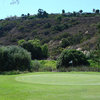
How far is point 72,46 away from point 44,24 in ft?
107

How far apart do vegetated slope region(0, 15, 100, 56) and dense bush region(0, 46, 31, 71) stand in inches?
1155

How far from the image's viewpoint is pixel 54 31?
85.5 m

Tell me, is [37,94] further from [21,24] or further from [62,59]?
[21,24]

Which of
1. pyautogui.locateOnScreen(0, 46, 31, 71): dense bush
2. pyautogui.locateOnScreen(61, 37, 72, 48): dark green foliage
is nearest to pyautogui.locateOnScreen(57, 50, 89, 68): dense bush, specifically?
pyautogui.locateOnScreen(0, 46, 31, 71): dense bush

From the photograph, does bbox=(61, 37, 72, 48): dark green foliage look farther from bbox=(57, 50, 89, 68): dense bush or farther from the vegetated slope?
bbox=(57, 50, 89, 68): dense bush

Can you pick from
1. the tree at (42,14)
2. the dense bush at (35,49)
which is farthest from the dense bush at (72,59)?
the tree at (42,14)

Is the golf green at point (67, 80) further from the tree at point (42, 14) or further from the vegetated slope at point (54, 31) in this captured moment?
the tree at point (42, 14)

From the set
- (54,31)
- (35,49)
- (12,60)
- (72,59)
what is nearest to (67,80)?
(12,60)

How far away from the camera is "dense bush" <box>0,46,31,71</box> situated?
3447cm

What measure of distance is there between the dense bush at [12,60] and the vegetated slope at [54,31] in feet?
96.2

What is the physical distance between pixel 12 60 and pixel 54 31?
2054 inches

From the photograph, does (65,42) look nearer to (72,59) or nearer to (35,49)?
(35,49)

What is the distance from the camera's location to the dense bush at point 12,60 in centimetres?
3447

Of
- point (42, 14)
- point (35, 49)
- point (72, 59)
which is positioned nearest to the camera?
point (72, 59)
